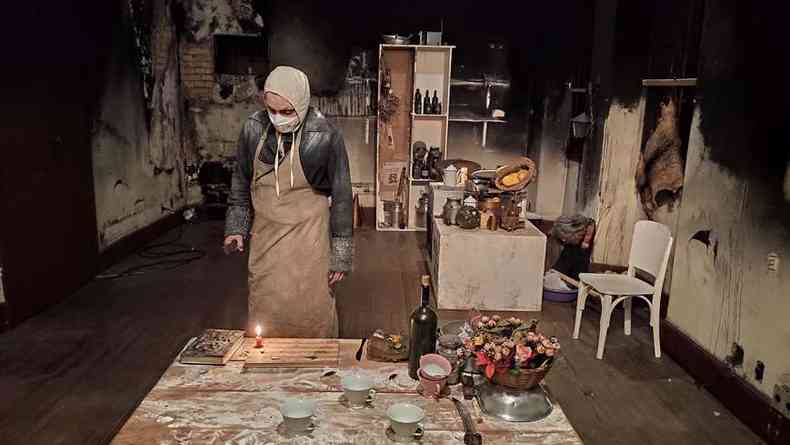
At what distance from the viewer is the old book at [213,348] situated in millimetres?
2088

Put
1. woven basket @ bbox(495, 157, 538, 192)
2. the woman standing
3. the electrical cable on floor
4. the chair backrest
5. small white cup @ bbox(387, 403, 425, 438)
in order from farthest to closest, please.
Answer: the electrical cable on floor < woven basket @ bbox(495, 157, 538, 192) < the chair backrest < the woman standing < small white cup @ bbox(387, 403, 425, 438)

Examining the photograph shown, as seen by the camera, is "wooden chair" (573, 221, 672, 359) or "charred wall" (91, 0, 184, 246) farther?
"charred wall" (91, 0, 184, 246)

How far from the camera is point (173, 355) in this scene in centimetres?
357

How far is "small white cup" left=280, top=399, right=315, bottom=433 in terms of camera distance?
1691 millimetres

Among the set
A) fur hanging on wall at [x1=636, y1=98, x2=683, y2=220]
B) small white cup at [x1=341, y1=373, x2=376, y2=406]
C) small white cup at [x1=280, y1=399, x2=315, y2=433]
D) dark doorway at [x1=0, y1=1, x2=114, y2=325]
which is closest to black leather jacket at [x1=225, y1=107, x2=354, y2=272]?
small white cup at [x1=341, y1=373, x2=376, y2=406]

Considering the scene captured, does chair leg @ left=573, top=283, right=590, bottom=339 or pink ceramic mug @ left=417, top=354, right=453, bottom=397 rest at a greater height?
pink ceramic mug @ left=417, top=354, right=453, bottom=397

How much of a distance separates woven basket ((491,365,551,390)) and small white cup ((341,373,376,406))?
39 centimetres

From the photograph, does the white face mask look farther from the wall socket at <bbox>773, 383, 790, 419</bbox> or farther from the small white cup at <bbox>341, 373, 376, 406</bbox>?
the wall socket at <bbox>773, 383, 790, 419</bbox>

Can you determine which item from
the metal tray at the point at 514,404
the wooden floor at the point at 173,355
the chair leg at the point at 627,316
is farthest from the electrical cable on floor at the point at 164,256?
the metal tray at the point at 514,404

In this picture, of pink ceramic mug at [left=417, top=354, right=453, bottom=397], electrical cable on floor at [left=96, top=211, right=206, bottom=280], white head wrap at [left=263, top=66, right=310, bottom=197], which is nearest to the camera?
pink ceramic mug at [left=417, top=354, right=453, bottom=397]

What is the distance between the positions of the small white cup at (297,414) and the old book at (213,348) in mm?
463

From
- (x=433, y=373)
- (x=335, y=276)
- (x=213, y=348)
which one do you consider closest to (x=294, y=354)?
(x=213, y=348)

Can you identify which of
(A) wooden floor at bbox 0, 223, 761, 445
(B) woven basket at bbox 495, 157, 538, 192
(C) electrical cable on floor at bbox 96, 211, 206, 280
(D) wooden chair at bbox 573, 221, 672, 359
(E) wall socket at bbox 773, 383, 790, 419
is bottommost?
(A) wooden floor at bbox 0, 223, 761, 445

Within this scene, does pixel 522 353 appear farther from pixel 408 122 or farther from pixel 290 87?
pixel 408 122
